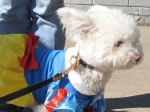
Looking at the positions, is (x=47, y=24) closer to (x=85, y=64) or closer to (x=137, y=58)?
(x=85, y=64)

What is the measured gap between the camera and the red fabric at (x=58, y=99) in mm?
3012

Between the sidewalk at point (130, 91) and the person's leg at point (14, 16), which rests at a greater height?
the person's leg at point (14, 16)

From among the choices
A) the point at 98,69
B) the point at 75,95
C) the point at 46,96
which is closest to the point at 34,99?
the point at 46,96

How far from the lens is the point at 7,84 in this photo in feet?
10.2

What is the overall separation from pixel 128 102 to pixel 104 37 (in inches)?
48.3

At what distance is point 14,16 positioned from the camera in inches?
144

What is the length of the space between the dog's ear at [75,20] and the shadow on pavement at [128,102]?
109cm

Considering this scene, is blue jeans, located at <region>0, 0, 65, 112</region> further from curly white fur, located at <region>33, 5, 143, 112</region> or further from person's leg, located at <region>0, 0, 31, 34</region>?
curly white fur, located at <region>33, 5, 143, 112</region>

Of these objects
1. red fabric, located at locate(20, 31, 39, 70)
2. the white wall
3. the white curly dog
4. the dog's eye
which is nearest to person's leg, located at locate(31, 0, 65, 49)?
red fabric, located at locate(20, 31, 39, 70)

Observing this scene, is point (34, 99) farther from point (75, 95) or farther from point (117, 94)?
point (117, 94)

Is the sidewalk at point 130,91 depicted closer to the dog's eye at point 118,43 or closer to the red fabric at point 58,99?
the red fabric at point 58,99

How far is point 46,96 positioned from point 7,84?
0.95 feet

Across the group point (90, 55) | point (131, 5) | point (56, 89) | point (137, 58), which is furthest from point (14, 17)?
point (131, 5)

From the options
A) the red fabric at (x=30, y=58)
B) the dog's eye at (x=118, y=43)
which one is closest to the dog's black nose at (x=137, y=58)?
the dog's eye at (x=118, y=43)
